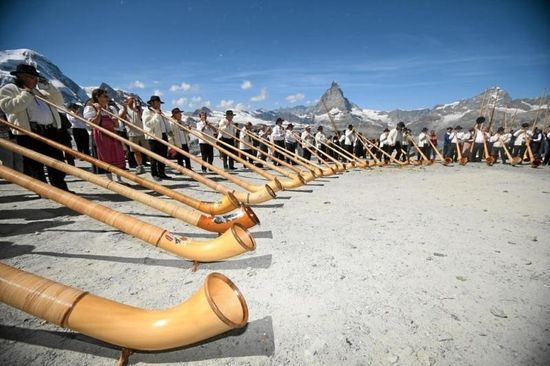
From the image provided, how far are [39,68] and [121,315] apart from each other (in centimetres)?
12794

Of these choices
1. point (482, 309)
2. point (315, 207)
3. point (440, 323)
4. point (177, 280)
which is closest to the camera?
point (440, 323)

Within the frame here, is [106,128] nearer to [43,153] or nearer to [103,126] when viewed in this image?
[103,126]

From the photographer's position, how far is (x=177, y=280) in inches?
85.2

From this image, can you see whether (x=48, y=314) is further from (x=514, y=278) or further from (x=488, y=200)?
(x=488, y=200)

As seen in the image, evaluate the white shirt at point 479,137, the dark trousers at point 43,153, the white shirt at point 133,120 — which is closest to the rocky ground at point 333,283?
the dark trousers at point 43,153

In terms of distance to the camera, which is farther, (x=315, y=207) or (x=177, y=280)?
(x=315, y=207)

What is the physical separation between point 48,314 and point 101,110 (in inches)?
227

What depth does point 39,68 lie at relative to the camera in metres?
90.2

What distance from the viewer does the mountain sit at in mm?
64750

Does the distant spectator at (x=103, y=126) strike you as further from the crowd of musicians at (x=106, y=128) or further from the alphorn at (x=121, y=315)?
the alphorn at (x=121, y=315)

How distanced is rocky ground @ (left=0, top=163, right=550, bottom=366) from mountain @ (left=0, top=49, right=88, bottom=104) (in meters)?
55.7

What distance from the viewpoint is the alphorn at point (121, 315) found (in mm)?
1244

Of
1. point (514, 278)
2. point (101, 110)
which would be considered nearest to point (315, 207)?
point (514, 278)

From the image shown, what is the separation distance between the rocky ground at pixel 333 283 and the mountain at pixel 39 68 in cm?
5569
